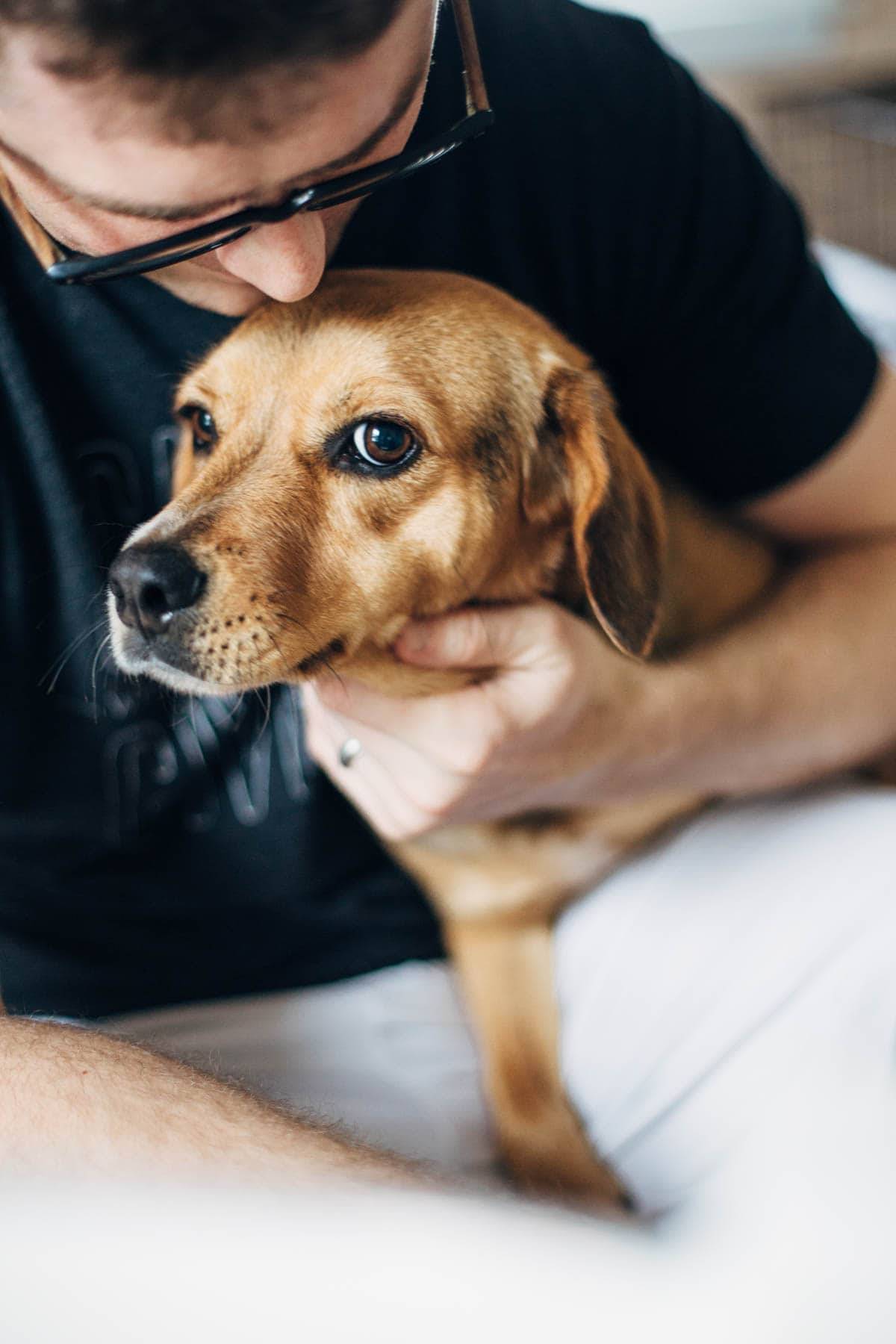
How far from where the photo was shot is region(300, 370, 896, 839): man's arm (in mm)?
1101

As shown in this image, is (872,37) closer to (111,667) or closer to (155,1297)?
(111,667)

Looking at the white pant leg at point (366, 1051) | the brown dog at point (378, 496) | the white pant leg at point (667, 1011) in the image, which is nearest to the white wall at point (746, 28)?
the brown dog at point (378, 496)

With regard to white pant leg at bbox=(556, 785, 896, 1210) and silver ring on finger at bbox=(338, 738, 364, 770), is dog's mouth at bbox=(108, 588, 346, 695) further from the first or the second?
white pant leg at bbox=(556, 785, 896, 1210)

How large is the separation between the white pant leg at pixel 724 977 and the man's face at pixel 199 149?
2.82ft

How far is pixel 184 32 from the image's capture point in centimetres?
62

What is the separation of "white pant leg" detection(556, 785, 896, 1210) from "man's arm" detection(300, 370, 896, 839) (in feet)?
0.35

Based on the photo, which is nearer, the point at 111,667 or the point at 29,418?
the point at 29,418

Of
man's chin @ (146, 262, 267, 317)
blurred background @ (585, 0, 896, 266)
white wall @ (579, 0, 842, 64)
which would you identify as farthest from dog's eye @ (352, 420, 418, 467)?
white wall @ (579, 0, 842, 64)

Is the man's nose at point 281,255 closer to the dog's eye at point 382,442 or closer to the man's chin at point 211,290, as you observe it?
the man's chin at point 211,290

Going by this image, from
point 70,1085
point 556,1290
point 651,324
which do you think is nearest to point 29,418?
point 70,1085

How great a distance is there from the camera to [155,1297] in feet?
1.44

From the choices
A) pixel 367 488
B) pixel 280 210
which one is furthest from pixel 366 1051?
pixel 280 210

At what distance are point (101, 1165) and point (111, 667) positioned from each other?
526 mm

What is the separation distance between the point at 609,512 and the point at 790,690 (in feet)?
1.37
